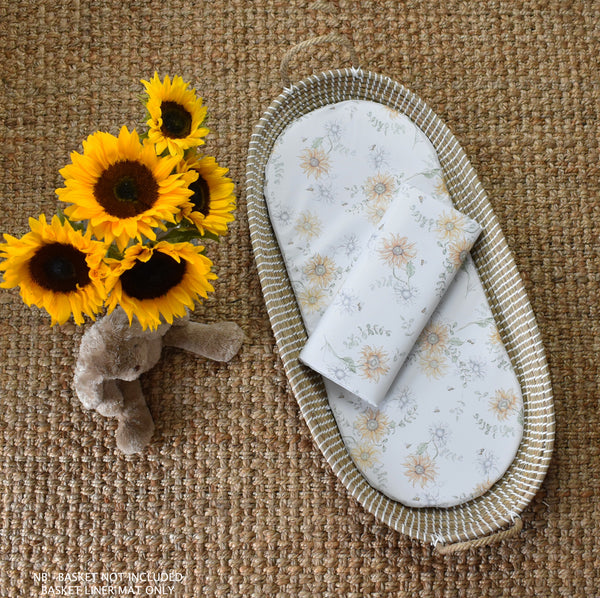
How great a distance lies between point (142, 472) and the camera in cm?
107

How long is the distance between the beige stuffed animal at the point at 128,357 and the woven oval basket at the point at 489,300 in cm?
13

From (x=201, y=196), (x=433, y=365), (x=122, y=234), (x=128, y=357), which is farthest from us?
(x=433, y=365)

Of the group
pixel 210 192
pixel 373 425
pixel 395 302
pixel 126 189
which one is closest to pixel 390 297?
pixel 395 302

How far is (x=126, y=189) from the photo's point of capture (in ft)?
2.34

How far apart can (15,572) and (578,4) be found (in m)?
1.52

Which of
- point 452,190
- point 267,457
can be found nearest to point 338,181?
point 452,190

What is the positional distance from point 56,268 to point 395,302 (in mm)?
543

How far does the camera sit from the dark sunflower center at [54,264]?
2.36 feet

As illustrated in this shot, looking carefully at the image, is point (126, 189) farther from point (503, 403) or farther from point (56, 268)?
point (503, 403)

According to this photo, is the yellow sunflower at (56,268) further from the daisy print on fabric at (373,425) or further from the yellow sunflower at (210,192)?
the daisy print on fabric at (373,425)

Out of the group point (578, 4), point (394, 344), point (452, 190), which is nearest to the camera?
point (394, 344)

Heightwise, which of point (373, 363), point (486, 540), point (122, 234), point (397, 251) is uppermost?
point (122, 234)

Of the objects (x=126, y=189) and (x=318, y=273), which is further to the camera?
(x=318, y=273)

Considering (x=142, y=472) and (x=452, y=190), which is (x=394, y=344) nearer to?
(x=452, y=190)
